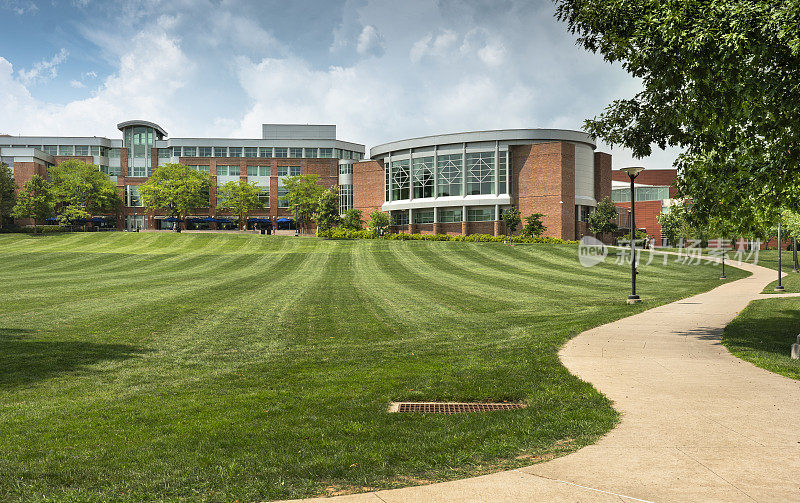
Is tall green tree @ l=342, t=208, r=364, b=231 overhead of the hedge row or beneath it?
overhead

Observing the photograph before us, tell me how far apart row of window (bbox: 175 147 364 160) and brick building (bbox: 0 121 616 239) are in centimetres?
658

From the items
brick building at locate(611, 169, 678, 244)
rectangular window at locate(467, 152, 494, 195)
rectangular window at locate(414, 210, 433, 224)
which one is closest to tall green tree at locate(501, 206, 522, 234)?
rectangular window at locate(467, 152, 494, 195)

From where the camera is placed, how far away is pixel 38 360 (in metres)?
9.82

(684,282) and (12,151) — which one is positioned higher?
(12,151)

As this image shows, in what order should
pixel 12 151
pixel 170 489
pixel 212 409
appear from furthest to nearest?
1. pixel 12 151
2. pixel 212 409
3. pixel 170 489

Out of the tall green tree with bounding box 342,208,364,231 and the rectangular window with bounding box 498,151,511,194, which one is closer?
the rectangular window with bounding box 498,151,511,194

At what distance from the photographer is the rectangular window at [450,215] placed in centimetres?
7125

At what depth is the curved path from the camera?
168 inches

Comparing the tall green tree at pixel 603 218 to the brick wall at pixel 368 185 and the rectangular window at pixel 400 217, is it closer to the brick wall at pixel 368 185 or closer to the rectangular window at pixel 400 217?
the rectangular window at pixel 400 217

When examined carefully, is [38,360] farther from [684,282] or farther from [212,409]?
[684,282]

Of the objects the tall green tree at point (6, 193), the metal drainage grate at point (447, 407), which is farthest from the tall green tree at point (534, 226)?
the tall green tree at point (6, 193)

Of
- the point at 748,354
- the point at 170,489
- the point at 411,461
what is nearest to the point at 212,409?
the point at 170,489

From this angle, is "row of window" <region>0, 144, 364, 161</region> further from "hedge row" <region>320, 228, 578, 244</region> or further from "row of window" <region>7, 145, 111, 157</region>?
"hedge row" <region>320, 228, 578, 244</region>

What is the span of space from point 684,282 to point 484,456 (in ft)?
105
